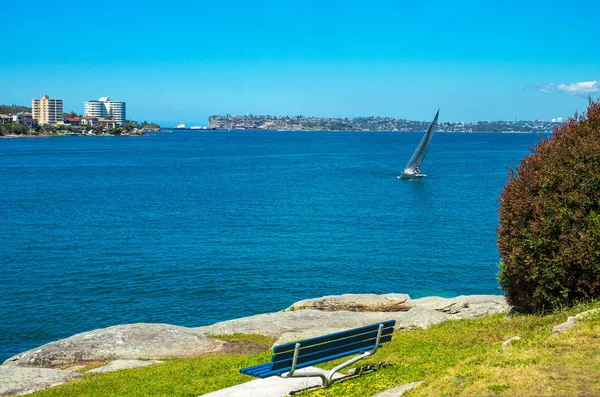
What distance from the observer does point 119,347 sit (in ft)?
65.3

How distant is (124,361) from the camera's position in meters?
17.7

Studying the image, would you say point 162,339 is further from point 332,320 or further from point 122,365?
point 332,320

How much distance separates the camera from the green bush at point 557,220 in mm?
15625

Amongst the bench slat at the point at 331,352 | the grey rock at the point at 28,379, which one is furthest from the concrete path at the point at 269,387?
the grey rock at the point at 28,379

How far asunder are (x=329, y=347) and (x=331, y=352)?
0.14 m

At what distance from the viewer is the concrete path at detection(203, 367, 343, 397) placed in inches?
460

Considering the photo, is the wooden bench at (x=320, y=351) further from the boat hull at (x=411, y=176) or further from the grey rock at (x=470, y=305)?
the boat hull at (x=411, y=176)

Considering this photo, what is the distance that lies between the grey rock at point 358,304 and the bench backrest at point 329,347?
47.7 ft

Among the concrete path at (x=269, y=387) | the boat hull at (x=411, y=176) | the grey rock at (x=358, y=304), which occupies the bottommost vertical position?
the grey rock at (x=358, y=304)

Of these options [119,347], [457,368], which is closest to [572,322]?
[457,368]

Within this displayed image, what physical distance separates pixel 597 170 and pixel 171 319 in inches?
868

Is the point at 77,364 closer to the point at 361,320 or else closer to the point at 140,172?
the point at 361,320

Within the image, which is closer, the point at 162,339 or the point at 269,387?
the point at 269,387

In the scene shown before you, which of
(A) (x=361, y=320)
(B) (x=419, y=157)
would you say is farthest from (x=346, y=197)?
(A) (x=361, y=320)
